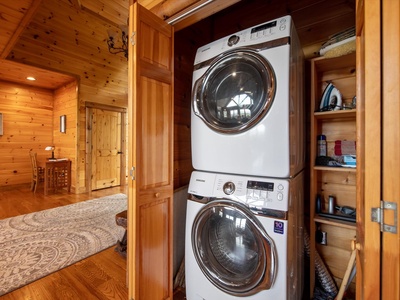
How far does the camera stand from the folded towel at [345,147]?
57.8 inches

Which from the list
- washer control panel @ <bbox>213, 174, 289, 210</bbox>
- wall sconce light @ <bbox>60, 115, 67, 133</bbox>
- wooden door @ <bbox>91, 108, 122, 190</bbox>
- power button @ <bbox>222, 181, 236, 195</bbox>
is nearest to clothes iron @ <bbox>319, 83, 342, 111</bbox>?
washer control panel @ <bbox>213, 174, 289, 210</bbox>

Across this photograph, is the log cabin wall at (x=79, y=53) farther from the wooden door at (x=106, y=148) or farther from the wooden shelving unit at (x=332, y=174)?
the wooden shelving unit at (x=332, y=174)

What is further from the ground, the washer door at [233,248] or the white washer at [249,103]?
the white washer at [249,103]

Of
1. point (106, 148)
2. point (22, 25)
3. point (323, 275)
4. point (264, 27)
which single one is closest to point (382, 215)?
point (264, 27)

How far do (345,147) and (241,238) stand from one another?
108cm

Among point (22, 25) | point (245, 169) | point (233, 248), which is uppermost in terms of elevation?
point (22, 25)

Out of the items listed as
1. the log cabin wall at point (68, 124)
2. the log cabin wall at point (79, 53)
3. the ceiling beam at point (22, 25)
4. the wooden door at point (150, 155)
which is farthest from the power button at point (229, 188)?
the log cabin wall at point (68, 124)

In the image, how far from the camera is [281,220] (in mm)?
940

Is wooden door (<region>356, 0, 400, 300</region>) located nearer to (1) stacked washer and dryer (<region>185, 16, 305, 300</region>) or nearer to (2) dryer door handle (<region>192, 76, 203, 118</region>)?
(1) stacked washer and dryer (<region>185, 16, 305, 300</region>)

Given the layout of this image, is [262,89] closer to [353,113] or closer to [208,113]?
[208,113]

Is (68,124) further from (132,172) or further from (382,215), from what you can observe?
(382,215)

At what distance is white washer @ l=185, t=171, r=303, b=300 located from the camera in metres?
0.95

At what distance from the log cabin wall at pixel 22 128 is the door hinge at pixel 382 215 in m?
6.60

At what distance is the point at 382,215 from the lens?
504mm
